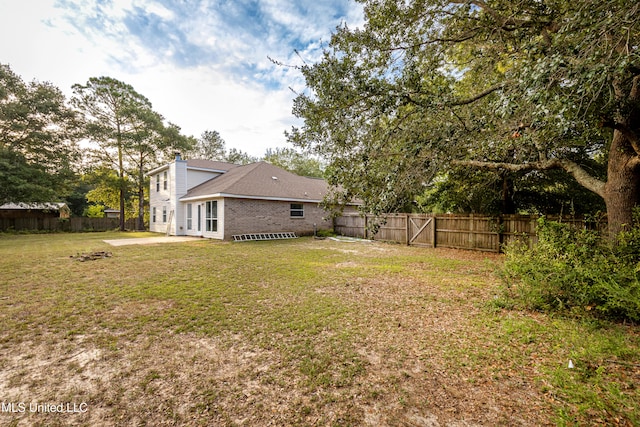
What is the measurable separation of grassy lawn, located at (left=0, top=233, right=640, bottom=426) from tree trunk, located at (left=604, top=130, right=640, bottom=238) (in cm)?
258

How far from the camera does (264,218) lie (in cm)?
1536

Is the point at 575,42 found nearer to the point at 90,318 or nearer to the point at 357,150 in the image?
the point at 357,150

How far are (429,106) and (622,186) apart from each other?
4.03 metres

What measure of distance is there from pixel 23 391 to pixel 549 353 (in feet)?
17.6

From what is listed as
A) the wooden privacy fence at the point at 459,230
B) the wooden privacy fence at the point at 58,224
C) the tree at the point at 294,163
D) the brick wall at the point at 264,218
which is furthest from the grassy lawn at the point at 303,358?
the tree at the point at 294,163

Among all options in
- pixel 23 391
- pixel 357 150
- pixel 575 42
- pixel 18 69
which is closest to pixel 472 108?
pixel 575 42

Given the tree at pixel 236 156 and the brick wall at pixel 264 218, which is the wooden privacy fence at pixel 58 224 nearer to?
the brick wall at pixel 264 218

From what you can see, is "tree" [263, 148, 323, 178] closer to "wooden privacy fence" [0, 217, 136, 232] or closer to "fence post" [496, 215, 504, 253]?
"wooden privacy fence" [0, 217, 136, 232]

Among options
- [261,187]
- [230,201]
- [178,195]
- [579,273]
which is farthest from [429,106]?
[178,195]

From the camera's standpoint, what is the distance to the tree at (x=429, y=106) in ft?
14.9

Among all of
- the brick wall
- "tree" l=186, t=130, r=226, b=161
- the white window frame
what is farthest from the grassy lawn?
"tree" l=186, t=130, r=226, b=161

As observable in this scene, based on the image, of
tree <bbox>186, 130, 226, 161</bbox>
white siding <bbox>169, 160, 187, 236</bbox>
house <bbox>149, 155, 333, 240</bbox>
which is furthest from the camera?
tree <bbox>186, 130, 226, 161</bbox>

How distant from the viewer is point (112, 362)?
9.32 feet

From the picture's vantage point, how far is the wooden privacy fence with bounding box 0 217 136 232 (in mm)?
20062
